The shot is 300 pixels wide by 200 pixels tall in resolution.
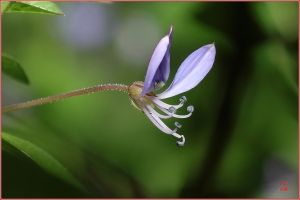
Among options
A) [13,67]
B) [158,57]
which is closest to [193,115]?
[13,67]

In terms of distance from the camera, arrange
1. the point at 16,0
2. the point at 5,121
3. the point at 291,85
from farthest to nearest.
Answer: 1. the point at 291,85
2. the point at 5,121
3. the point at 16,0

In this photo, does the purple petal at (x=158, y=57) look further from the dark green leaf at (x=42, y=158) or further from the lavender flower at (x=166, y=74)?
the dark green leaf at (x=42, y=158)

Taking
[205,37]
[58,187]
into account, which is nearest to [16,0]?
[58,187]

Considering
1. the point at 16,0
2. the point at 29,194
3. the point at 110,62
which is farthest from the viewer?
the point at 110,62

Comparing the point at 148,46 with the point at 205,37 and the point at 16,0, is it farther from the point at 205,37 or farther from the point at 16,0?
the point at 16,0

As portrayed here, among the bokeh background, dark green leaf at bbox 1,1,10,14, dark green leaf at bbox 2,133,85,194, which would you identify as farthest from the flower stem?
the bokeh background

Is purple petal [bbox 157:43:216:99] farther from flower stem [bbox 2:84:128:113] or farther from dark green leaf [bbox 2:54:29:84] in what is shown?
dark green leaf [bbox 2:54:29:84]
